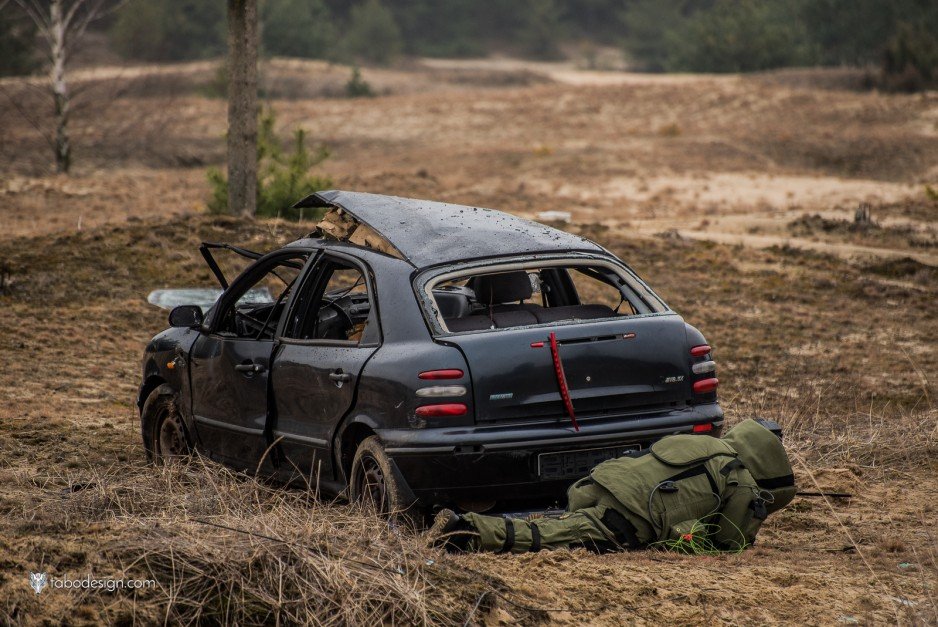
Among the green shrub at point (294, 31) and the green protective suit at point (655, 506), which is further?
the green shrub at point (294, 31)

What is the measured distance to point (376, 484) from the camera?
5422 mm

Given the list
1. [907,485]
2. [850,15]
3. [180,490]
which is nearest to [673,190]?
[907,485]

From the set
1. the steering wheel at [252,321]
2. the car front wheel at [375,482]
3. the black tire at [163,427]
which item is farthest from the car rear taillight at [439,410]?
the black tire at [163,427]

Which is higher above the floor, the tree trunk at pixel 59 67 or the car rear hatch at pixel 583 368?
the tree trunk at pixel 59 67

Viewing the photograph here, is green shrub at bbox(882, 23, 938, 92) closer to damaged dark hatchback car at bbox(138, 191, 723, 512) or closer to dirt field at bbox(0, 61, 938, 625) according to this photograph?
dirt field at bbox(0, 61, 938, 625)

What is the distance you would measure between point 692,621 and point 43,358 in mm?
8155

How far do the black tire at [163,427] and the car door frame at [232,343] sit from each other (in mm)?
285

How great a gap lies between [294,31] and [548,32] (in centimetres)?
3107

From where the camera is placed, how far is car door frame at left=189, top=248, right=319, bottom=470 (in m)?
6.25

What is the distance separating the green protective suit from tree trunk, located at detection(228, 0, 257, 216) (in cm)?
1125

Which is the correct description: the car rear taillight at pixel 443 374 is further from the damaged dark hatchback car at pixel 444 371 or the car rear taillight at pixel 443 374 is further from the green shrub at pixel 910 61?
the green shrub at pixel 910 61

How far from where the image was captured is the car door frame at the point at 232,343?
6.25m

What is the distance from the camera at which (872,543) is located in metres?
5.48

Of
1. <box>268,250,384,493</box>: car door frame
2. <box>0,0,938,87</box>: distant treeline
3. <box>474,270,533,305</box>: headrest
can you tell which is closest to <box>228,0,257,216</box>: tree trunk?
<box>268,250,384,493</box>: car door frame
